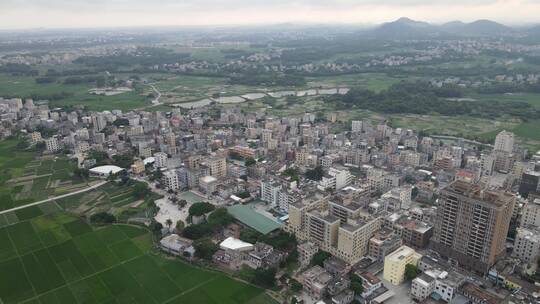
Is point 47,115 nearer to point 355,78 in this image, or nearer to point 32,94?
point 32,94

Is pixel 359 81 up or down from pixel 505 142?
down

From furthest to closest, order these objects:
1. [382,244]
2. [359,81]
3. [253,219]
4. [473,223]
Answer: [359,81]
[253,219]
[382,244]
[473,223]

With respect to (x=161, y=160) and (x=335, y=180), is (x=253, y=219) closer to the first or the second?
(x=335, y=180)

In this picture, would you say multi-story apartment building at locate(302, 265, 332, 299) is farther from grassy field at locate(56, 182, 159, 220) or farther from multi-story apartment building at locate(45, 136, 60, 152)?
multi-story apartment building at locate(45, 136, 60, 152)

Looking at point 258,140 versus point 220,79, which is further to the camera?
point 220,79

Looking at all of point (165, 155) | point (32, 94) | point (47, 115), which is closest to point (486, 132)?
point (165, 155)

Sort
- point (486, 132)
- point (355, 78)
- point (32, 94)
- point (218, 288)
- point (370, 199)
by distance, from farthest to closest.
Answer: point (355, 78) → point (32, 94) → point (486, 132) → point (370, 199) → point (218, 288)

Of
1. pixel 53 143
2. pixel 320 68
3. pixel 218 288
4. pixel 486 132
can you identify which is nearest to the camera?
pixel 218 288

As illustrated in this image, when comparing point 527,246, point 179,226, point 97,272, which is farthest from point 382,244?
point 97,272
